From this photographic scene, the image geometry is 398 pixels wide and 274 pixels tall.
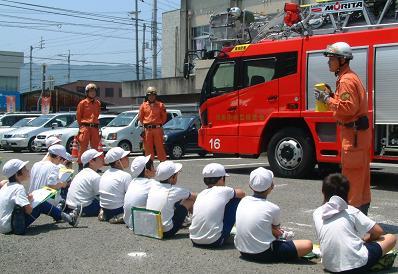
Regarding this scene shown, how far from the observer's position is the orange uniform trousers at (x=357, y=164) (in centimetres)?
678

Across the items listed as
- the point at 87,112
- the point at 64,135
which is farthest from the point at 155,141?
the point at 64,135

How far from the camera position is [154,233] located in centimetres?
711

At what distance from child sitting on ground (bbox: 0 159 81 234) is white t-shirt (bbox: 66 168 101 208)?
0.76m

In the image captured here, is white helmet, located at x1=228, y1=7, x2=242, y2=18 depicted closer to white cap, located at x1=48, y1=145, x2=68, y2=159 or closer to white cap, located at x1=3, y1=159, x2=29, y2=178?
white cap, located at x1=48, y1=145, x2=68, y2=159

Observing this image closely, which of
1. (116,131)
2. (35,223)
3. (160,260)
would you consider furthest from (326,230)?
(116,131)

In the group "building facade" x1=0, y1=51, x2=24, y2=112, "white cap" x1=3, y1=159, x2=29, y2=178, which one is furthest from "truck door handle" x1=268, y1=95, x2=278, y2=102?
"building facade" x1=0, y1=51, x2=24, y2=112

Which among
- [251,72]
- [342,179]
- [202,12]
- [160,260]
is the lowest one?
[160,260]

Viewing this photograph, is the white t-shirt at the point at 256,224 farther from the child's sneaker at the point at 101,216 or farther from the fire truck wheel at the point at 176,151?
the fire truck wheel at the point at 176,151

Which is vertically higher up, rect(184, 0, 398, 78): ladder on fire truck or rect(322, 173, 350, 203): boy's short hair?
rect(184, 0, 398, 78): ladder on fire truck

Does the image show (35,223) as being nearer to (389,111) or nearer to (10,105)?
(389,111)

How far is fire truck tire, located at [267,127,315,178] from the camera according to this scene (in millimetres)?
12202

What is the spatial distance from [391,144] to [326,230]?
6.21 metres

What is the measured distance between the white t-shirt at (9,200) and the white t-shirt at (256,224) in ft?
8.98

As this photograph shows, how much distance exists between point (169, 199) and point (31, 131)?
18731 millimetres
